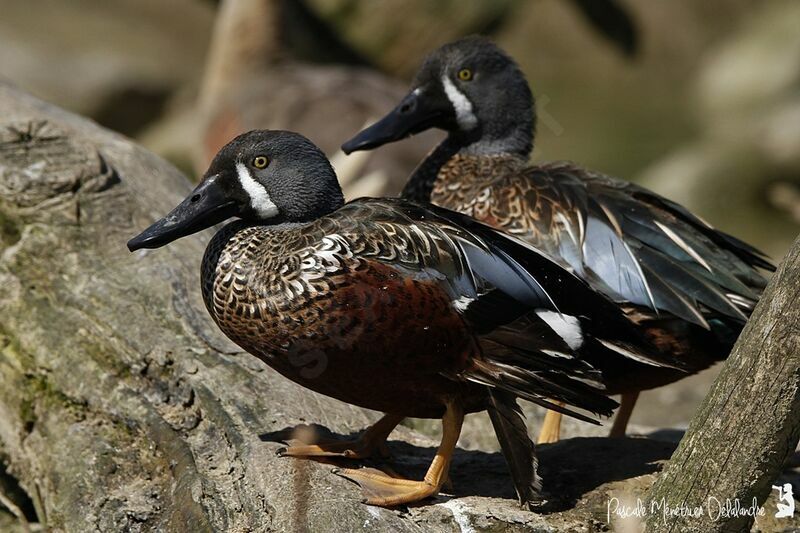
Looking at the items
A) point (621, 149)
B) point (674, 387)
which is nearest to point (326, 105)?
point (674, 387)

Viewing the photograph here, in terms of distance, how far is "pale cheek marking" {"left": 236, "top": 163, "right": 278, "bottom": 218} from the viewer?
342 cm

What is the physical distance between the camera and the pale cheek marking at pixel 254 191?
3.42 metres

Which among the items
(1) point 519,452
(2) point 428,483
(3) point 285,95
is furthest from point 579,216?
(3) point 285,95

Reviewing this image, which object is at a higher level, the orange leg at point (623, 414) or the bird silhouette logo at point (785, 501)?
the bird silhouette logo at point (785, 501)

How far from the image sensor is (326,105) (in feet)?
25.4

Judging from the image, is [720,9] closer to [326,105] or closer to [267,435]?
[326,105]

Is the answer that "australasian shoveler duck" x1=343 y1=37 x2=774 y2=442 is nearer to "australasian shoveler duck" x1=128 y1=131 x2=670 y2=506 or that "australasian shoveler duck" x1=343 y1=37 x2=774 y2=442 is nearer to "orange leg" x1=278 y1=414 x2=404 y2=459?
"australasian shoveler duck" x1=128 y1=131 x2=670 y2=506

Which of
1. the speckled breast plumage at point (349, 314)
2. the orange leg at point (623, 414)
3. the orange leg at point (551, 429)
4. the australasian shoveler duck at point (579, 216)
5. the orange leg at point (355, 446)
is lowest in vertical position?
the orange leg at point (355, 446)

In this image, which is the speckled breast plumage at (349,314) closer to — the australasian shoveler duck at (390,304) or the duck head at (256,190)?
the australasian shoveler duck at (390,304)

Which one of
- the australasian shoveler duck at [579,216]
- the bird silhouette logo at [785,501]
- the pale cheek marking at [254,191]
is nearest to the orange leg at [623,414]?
the australasian shoveler duck at [579,216]

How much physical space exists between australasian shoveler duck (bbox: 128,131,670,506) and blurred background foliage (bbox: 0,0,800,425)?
6.05 m

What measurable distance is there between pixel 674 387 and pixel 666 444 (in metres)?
3.07

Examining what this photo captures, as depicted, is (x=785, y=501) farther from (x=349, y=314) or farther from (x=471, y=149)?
(x=471, y=149)

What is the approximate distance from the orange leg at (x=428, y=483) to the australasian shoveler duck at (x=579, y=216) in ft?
1.89
